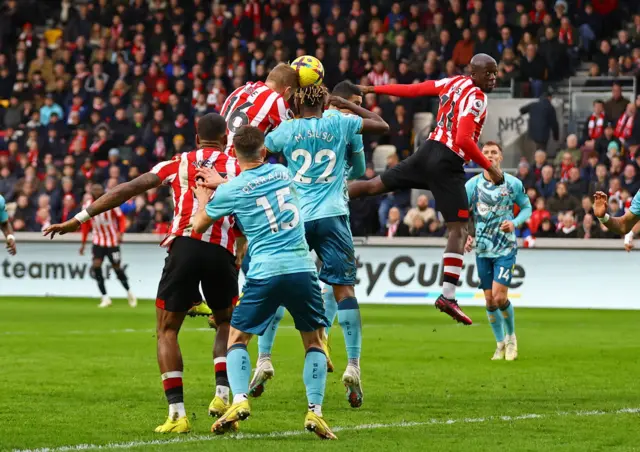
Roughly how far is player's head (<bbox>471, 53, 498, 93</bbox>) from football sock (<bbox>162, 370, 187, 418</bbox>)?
177 inches

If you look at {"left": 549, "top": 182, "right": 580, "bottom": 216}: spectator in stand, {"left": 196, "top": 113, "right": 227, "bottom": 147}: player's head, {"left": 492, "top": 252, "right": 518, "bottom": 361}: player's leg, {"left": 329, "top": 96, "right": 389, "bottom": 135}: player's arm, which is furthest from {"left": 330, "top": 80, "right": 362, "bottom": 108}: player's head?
{"left": 549, "top": 182, "right": 580, "bottom": 216}: spectator in stand

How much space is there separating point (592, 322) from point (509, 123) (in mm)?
7532

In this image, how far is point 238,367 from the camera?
8.46 m

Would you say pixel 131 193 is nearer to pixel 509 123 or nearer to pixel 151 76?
pixel 509 123

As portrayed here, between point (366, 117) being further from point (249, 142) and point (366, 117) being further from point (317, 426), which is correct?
point (317, 426)

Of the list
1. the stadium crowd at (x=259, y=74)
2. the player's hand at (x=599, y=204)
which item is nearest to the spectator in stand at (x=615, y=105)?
the stadium crowd at (x=259, y=74)

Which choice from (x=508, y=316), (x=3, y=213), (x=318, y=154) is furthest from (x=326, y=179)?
(x=3, y=213)

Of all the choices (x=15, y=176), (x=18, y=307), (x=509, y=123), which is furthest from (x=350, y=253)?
(x=15, y=176)

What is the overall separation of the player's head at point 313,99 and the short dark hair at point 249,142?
1.53m

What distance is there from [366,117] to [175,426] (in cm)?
317

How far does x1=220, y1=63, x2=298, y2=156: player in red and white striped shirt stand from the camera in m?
10.6

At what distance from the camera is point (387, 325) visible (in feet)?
65.5

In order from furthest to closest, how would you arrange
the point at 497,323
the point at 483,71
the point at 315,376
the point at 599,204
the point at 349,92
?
the point at 497,323 < the point at 483,71 < the point at 349,92 < the point at 599,204 < the point at 315,376

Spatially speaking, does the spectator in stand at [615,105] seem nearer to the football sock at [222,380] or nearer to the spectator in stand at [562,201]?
the spectator in stand at [562,201]
